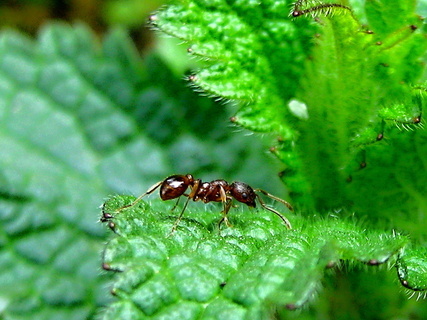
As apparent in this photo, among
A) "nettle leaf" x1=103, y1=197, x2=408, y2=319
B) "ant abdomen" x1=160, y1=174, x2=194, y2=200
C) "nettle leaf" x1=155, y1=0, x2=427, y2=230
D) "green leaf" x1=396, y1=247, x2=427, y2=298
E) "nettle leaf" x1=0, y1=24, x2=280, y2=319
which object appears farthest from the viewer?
"nettle leaf" x1=0, y1=24, x2=280, y2=319

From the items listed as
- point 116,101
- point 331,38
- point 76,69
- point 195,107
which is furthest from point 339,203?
point 76,69

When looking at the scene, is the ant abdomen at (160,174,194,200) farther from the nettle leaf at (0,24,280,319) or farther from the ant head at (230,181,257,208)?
the nettle leaf at (0,24,280,319)

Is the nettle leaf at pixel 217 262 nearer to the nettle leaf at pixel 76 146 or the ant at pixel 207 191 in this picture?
the ant at pixel 207 191

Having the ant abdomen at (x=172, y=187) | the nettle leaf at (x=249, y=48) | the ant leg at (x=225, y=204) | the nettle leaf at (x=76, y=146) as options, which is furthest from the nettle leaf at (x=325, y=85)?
the nettle leaf at (x=76, y=146)

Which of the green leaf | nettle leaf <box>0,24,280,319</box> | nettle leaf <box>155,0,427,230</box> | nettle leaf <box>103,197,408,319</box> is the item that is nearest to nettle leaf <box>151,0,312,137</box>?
nettle leaf <box>155,0,427,230</box>

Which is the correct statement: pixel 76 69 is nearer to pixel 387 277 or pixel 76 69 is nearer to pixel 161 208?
pixel 161 208
